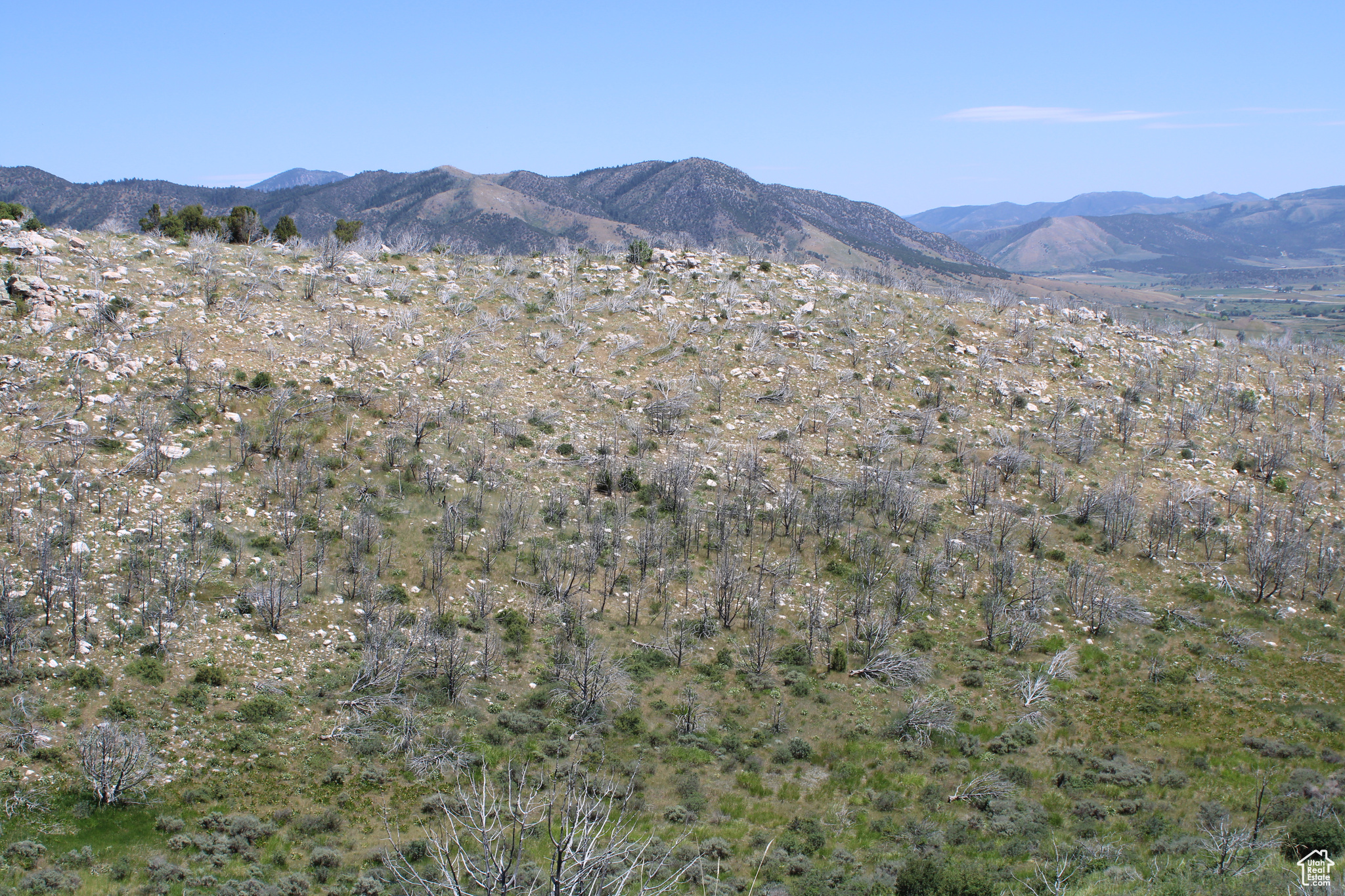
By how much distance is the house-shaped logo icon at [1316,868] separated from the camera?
386 inches

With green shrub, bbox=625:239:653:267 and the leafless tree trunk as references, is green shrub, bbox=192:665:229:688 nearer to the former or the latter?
the leafless tree trunk

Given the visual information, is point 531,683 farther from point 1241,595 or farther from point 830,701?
point 1241,595

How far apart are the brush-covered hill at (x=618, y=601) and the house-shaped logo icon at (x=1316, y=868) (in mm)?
555

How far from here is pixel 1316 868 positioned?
10.8 meters

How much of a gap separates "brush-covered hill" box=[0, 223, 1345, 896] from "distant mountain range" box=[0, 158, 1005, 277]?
98326 millimetres

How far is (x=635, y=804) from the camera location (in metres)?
14.8

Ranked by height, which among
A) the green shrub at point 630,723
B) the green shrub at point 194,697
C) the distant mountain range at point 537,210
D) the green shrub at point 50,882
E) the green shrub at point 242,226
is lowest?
the green shrub at point 630,723

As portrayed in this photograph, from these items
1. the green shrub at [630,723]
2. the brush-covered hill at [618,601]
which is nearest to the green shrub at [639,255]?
the brush-covered hill at [618,601]

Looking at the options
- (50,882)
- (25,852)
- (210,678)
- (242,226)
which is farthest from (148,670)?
(242,226)

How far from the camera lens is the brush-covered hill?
13.3 m

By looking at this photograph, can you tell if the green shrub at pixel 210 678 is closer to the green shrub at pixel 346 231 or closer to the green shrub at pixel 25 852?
the green shrub at pixel 25 852

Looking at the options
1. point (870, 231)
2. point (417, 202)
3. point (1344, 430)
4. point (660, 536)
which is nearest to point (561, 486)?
point (660, 536)

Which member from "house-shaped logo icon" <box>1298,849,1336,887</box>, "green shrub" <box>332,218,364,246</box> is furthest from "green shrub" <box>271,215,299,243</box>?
"house-shaped logo icon" <box>1298,849,1336,887</box>

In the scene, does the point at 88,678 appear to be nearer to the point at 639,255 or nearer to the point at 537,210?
the point at 639,255
